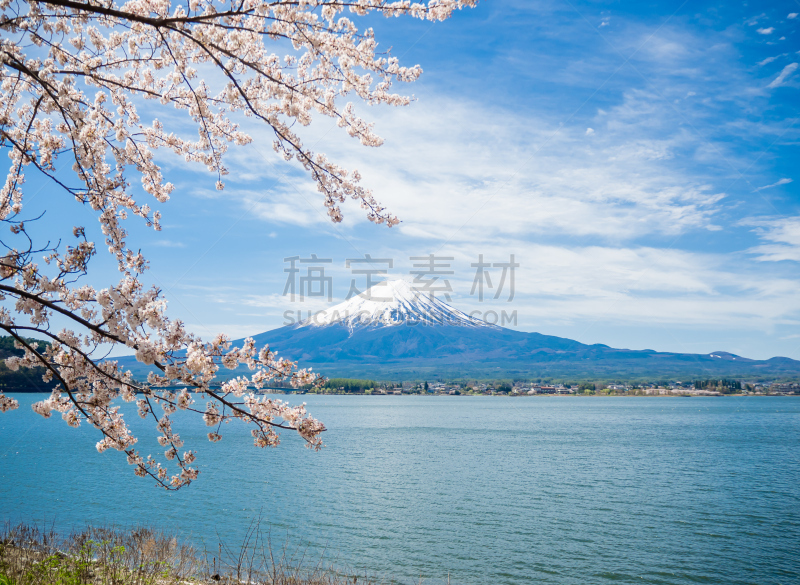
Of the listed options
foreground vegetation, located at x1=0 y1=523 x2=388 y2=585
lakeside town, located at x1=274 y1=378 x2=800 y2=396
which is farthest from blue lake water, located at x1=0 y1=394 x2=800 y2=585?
lakeside town, located at x1=274 y1=378 x2=800 y2=396

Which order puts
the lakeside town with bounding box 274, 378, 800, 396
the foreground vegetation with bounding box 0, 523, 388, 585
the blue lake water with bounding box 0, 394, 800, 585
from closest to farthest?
1. the foreground vegetation with bounding box 0, 523, 388, 585
2. the blue lake water with bounding box 0, 394, 800, 585
3. the lakeside town with bounding box 274, 378, 800, 396

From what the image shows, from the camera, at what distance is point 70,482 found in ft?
61.9

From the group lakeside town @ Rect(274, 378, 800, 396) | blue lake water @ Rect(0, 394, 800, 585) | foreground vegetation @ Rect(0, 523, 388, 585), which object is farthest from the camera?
lakeside town @ Rect(274, 378, 800, 396)

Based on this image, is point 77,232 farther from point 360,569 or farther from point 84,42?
point 360,569

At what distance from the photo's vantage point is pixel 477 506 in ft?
52.6

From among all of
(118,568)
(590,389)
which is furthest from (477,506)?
(590,389)

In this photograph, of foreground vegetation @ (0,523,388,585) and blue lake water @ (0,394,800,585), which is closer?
foreground vegetation @ (0,523,388,585)

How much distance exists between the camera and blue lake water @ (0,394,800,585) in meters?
11.1

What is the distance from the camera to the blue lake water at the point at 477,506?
36.6 ft

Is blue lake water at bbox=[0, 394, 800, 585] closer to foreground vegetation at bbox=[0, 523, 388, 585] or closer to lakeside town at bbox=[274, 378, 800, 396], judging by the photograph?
foreground vegetation at bbox=[0, 523, 388, 585]

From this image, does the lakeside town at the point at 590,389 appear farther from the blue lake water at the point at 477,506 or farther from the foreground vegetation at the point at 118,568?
the foreground vegetation at the point at 118,568

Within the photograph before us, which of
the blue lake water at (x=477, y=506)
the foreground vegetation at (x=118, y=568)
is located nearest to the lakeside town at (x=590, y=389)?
the blue lake water at (x=477, y=506)

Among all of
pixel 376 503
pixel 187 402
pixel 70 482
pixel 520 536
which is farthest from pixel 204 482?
pixel 187 402

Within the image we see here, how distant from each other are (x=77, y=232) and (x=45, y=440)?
39443 mm
